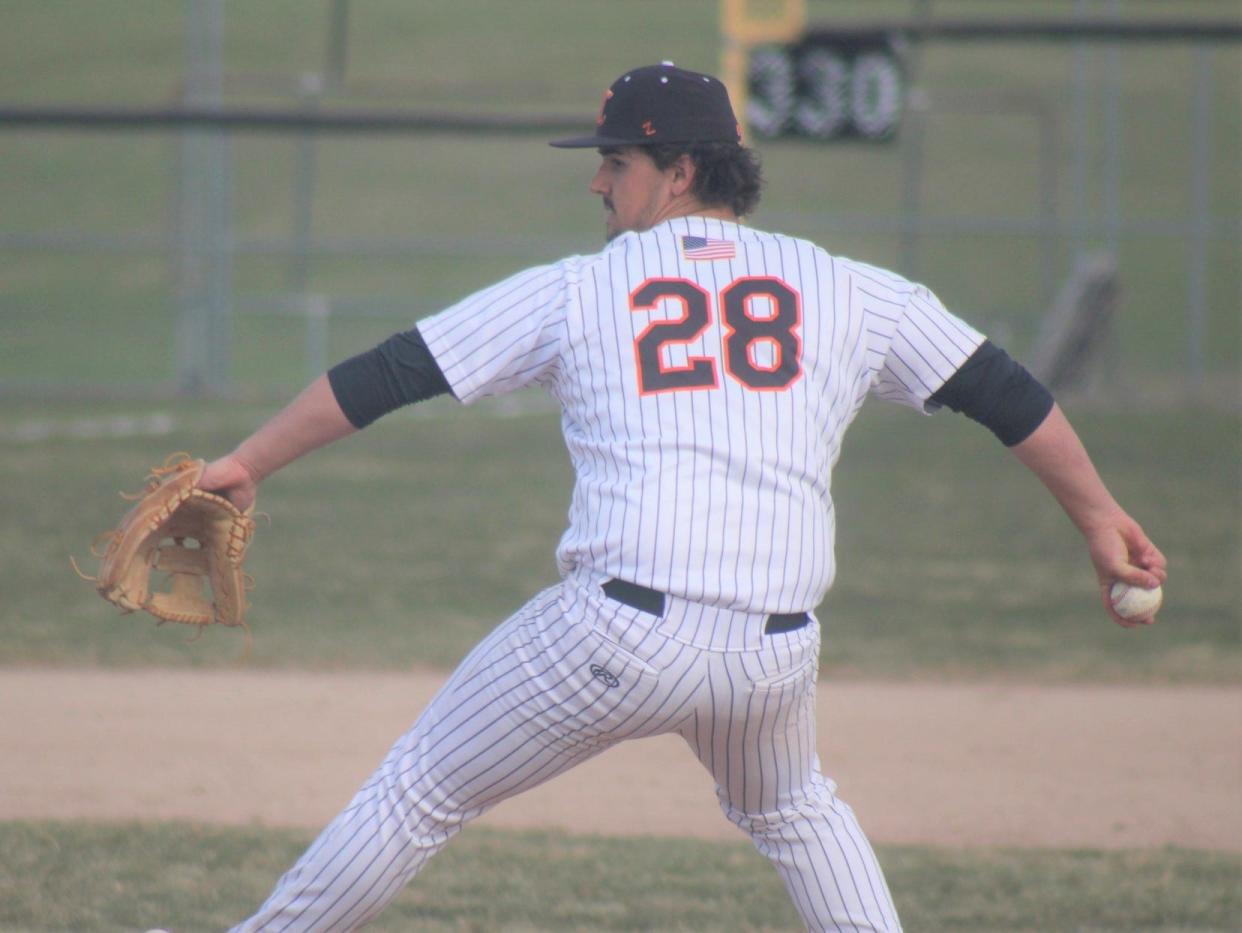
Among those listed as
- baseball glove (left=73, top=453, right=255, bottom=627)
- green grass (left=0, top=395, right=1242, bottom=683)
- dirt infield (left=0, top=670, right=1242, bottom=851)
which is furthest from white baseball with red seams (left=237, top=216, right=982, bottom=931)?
green grass (left=0, top=395, right=1242, bottom=683)

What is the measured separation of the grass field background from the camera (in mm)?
4129

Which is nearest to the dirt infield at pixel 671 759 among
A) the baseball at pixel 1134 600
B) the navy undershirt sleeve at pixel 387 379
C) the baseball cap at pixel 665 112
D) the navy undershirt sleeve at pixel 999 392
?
the baseball at pixel 1134 600

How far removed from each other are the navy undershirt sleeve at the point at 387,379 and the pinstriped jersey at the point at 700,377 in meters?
0.03

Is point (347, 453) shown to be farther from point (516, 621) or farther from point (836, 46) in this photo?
point (516, 621)

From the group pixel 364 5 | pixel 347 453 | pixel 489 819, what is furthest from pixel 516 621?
pixel 364 5

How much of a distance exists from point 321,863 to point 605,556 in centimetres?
67

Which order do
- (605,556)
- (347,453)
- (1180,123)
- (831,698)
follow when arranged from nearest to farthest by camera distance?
(605,556)
(831,698)
(347,453)
(1180,123)

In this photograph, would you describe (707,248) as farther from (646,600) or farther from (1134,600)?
(1134,600)

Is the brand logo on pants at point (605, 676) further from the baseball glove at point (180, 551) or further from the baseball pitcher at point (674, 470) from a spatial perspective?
the baseball glove at point (180, 551)

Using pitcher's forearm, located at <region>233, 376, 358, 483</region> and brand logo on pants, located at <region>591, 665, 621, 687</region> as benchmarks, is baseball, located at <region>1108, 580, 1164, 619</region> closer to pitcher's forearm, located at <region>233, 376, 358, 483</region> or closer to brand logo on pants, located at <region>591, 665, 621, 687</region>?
brand logo on pants, located at <region>591, 665, 621, 687</region>

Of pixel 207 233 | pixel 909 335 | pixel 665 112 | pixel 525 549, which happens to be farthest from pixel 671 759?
pixel 207 233

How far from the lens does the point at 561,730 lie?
2.76 m

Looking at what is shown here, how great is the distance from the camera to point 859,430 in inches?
535

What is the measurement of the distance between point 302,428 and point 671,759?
2918 millimetres
